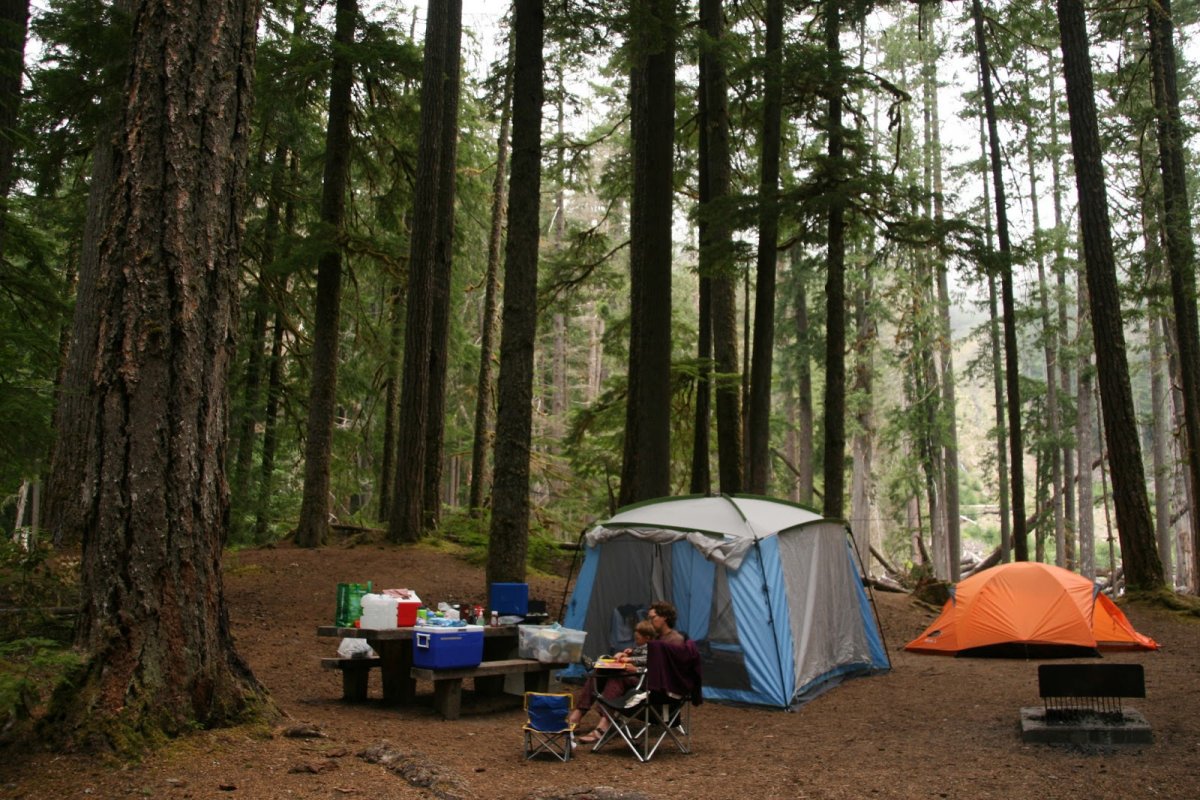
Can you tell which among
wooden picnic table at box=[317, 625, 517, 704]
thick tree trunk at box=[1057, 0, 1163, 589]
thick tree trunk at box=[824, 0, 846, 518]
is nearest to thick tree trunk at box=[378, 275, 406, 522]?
thick tree trunk at box=[824, 0, 846, 518]

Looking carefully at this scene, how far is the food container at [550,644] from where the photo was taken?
25.0ft

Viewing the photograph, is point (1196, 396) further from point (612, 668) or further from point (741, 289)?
point (741, 289)

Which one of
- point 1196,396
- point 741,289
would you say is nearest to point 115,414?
point 1196,396

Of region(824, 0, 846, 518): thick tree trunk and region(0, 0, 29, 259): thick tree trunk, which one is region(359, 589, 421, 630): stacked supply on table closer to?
region(0, 0, 29, 259): thick tree trunk

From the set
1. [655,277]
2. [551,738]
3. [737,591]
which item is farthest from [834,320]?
[551,738]

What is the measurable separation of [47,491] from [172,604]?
6578 millimetres

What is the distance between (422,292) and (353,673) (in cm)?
698

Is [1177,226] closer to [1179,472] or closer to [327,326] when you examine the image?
[327,326]

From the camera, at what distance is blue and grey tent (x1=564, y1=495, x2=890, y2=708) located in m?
8.43

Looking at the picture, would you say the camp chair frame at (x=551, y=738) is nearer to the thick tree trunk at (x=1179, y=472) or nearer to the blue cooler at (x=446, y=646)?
the blue cooler at (x=446, y=646)

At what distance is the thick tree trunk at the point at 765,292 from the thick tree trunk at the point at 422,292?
186 inches

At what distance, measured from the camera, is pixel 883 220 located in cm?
1345

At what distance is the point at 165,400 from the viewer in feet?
15.7

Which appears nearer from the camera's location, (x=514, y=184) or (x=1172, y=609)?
(x=514, y=184)
